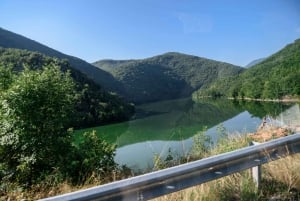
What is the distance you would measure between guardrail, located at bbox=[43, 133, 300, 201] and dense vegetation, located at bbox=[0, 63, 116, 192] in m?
3.92

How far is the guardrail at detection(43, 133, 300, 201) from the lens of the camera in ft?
9.12

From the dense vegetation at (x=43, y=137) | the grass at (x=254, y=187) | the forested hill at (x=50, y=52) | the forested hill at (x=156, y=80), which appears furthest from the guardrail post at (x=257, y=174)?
the forested hill at (x=156, y=80)

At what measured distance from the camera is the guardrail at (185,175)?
9.12 ft

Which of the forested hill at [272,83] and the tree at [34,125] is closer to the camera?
the tree at [34,125]

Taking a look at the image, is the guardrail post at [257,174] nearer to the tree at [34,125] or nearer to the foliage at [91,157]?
the foliage at [91,157]

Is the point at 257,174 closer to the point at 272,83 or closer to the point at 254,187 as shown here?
the point at 254,187

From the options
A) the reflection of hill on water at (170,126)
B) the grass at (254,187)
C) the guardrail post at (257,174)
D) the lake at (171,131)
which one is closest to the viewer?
the grass at (254,187)

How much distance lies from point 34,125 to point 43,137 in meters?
0.35

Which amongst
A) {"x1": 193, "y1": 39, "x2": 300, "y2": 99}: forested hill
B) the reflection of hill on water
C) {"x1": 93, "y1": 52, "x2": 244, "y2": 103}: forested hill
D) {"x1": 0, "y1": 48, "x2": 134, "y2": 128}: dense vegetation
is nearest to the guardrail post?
the reflection of hill on water

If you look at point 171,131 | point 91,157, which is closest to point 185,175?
point 91,157

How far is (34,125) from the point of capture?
7.87 meters

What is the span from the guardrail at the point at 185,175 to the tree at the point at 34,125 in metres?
4.94

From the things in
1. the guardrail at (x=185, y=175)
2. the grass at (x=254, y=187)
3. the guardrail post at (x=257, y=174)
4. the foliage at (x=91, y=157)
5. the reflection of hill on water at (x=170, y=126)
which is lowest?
the reflection of hill on water at (x=170, y=126)

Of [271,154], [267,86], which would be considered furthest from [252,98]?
[271,154]
